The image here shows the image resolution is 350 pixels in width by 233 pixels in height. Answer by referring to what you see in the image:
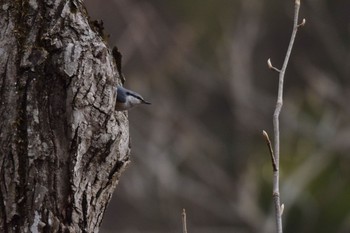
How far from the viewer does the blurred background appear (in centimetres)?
1050

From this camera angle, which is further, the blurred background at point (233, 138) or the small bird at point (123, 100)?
the blurred background at point (233, 138)

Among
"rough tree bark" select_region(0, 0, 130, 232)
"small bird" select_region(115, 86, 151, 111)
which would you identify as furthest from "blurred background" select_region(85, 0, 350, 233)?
"rough tree bark" select_region(0, 0, 130, 232)

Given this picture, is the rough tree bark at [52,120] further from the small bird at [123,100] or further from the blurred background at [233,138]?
the blurred background at [233,138]

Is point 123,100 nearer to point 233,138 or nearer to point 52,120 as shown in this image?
point 52,120

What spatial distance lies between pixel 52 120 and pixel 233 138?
11.2 m

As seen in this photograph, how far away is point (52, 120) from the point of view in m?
3.38

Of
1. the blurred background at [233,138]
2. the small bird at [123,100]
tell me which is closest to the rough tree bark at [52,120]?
the small bird at [123,100]

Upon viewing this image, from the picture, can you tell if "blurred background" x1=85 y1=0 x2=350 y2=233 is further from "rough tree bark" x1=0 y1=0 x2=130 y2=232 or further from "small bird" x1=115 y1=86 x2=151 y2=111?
"rough tree bark" x1=0 y1=0 x2=130 y2=232

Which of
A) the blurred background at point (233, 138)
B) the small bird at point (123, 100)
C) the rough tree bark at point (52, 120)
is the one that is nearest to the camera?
the rough tree bark at point (52, 120)

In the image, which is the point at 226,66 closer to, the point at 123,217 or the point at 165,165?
the point at 165,165

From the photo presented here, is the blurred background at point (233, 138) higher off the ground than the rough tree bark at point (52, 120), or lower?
higher

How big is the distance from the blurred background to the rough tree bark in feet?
22.2

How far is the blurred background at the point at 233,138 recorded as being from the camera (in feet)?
34.4

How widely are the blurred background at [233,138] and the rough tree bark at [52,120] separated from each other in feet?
22.2
